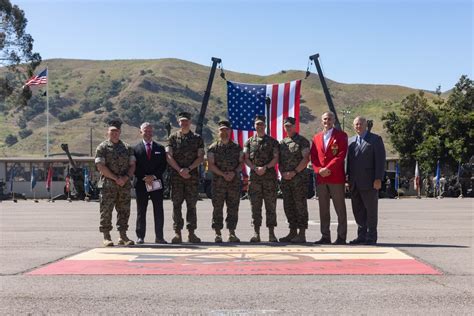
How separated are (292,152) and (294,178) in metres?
0.41

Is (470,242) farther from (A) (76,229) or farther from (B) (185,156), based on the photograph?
(A) (76,229)

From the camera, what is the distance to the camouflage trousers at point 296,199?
1212 cm

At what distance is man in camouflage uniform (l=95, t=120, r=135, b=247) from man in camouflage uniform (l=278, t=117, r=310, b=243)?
2378 millimetres

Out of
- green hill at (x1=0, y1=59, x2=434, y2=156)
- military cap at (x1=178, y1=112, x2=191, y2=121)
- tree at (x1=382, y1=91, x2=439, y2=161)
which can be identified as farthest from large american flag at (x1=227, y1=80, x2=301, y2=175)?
green hill at (x1=0, y1=59, x2=434, y2=156)

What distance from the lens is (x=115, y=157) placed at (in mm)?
11930

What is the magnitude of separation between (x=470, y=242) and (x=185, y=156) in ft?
15.5

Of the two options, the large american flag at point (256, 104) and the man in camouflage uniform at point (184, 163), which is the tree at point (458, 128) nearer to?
the large american flag at point (256, 104)

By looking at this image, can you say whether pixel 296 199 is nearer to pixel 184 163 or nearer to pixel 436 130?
pixel 184 163

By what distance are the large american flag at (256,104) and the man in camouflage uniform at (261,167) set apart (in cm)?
1371

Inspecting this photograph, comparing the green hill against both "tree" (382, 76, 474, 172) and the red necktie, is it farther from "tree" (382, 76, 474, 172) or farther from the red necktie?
the red necktie

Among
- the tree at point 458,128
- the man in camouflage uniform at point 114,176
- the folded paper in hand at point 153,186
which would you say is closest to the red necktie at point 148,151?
the man in camouflage uniform at point 114,176

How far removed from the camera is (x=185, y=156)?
40.1 ft

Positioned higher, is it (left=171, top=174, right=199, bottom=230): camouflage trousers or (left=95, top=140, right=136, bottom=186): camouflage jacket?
(left=95, top=140, right=136, bottom=186): camouflage jacket

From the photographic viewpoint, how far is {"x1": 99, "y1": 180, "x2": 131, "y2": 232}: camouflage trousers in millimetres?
11930
